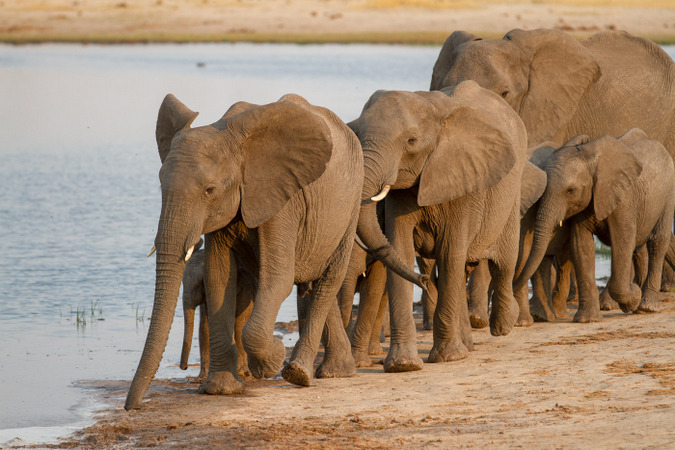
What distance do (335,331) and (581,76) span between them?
510cm

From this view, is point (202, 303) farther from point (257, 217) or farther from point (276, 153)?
point (276, 153)

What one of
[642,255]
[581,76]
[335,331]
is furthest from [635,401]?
[581,76]

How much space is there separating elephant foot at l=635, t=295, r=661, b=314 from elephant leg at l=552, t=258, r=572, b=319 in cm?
59

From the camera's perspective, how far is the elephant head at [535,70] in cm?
1069

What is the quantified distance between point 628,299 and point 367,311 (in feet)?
8.85

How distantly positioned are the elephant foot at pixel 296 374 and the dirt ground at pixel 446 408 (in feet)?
0.17

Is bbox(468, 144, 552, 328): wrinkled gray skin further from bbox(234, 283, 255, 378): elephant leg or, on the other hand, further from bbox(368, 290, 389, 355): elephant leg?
bbox(234, 283, 255, 378): elephant leg

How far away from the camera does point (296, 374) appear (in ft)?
22.4

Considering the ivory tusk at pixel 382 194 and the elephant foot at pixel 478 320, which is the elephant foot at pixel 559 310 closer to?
the elephant foot at pixel 478 320

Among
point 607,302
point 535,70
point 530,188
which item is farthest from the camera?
point 535,70

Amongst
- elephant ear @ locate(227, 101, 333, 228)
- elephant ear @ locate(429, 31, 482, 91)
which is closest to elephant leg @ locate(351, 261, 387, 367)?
elephant ear @ locate(227, 101, 333, 228)

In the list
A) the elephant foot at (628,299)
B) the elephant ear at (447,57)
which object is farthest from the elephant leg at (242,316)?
the elephant ear at (447,57)

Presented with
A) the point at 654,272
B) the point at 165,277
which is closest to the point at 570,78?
the point at 654,272

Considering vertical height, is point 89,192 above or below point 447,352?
above
